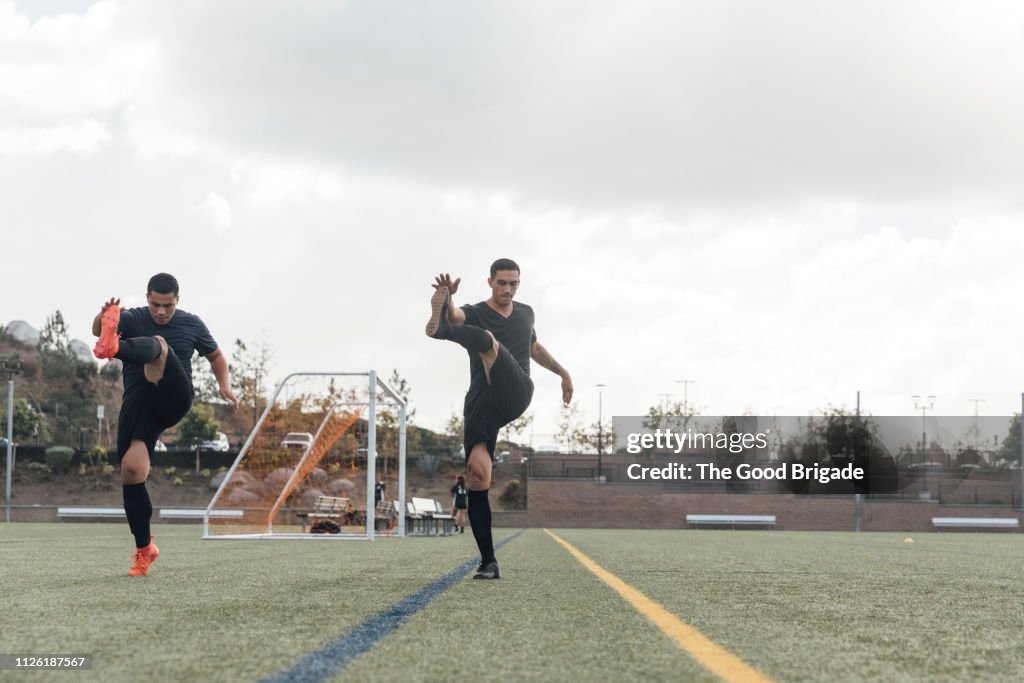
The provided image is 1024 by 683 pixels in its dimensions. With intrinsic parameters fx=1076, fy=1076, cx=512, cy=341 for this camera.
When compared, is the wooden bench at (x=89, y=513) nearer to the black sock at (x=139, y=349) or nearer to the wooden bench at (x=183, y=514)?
the wooden bench at (x=183, y=514)

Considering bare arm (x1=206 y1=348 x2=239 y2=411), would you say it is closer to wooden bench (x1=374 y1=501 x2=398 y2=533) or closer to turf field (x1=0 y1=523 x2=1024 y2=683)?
turf field (x1=0 y1=523 x2=1024 y2=683)

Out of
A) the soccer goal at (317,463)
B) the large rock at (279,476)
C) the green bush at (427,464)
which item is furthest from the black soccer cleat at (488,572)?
the green bush at (427,464)

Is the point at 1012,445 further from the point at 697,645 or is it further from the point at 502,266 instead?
the point at 697,645

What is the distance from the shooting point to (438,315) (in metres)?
6.13

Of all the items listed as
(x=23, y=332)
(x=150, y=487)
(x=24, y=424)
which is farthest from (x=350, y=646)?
(x=23, y=332)

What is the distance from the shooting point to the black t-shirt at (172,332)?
668 cm

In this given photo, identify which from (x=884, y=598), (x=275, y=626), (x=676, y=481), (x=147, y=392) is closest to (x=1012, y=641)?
(x=884, y=598)

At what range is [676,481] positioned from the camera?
48750 mm

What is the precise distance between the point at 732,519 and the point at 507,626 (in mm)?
42320

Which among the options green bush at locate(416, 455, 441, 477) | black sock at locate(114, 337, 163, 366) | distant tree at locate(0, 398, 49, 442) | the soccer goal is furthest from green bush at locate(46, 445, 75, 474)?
black sock at locate(114, 337, 163, 366)

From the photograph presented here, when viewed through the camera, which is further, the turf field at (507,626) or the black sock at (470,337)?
the black sock at (470,337)

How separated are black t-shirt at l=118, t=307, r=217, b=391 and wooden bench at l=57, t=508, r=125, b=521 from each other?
3339 cm

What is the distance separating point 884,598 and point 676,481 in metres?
43.6

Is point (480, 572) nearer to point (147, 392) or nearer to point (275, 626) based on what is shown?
point (147, 392)
